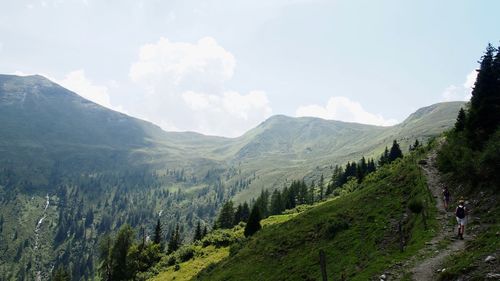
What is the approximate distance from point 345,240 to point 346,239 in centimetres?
18

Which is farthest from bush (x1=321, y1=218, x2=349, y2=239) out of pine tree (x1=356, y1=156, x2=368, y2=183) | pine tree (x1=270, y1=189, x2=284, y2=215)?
pine tree (x1=270, y1=189, x2=284, y2=215)

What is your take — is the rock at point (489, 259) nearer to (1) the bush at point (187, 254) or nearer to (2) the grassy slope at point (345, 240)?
(2) the grassy slope at point (345, 240)

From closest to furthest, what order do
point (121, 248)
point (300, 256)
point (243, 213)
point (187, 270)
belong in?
point (300, 256)
point (187, 270)
point (121, 248)
point (243, 213)

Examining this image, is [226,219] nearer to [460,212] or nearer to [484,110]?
[484,110]

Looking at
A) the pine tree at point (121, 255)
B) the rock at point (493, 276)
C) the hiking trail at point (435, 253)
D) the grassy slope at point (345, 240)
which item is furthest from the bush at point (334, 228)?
the pine tree at point (121, 255)

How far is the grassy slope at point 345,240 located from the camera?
33500 mm

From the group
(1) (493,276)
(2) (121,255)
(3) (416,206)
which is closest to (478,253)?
(1) (493,276)

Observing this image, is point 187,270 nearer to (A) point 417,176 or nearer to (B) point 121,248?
(B) point 121,248

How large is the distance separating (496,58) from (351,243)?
2939cm

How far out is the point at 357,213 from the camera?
1790 inches

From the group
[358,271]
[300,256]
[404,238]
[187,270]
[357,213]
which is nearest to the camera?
[358,271]

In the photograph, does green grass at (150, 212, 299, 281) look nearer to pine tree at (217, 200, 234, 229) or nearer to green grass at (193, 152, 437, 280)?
green grass at (193, 152, 437, 280)

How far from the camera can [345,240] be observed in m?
40.3

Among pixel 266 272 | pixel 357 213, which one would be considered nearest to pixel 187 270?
pixel 266 272
